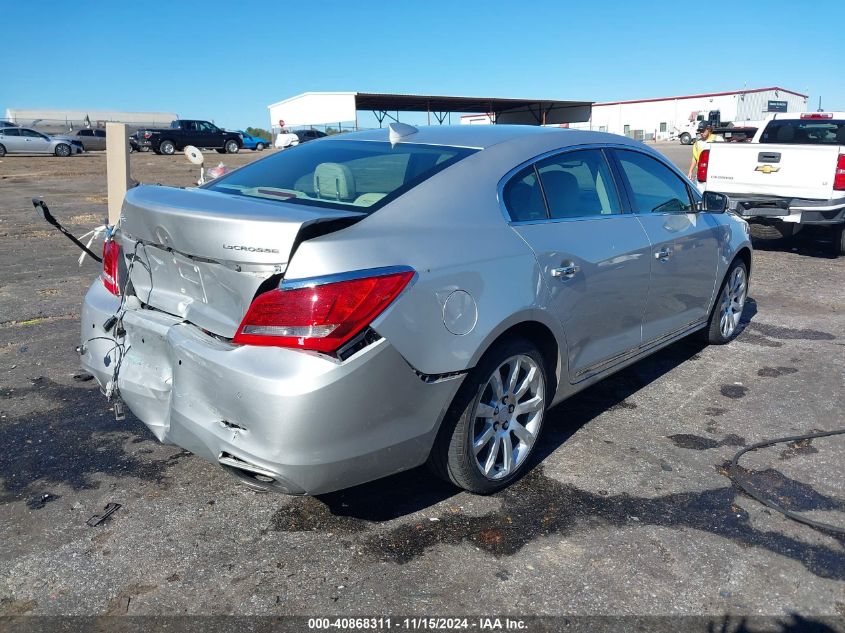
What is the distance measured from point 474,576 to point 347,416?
808mm

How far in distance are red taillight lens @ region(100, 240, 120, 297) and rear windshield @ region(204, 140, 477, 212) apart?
1.92ft

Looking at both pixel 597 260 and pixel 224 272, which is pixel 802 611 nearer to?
pixel 597 260

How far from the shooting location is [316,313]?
105 inches

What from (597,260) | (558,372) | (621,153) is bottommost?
(558,372)

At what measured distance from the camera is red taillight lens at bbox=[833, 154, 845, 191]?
953cm

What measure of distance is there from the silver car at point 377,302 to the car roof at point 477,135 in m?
0.02

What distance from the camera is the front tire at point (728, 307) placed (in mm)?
5720

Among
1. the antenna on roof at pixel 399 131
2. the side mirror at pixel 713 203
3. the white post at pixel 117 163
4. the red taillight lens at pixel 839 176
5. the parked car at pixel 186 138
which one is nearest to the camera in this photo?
the antenna on roof at pixel 399 131

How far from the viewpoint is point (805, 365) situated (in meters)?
5.49

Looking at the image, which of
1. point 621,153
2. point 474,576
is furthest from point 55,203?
point 474,576

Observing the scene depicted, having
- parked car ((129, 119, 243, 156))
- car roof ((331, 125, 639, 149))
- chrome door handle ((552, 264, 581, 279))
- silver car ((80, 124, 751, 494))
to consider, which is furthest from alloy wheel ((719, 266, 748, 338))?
parked car ((129, 119, 243, 156))

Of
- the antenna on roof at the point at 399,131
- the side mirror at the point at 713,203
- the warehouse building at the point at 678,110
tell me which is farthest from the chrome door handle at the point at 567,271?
the warehouse building at the point at 678,110

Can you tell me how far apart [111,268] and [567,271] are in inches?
88.9

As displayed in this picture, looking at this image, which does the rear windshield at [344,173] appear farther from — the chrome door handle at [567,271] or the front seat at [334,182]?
the chrome door handle at [567,271]
